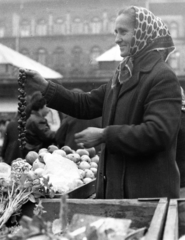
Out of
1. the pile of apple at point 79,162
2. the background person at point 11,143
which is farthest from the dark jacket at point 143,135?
the background person at point 11,143

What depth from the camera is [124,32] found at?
2.19 m

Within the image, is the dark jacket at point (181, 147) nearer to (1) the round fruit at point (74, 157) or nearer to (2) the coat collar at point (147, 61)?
(2) the coat collar at point (147, 61)

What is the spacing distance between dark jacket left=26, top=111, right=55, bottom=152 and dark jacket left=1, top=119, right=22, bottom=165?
0.89 feet

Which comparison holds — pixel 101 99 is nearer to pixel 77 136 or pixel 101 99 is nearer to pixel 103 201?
pixel 77 136

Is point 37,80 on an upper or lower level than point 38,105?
upper

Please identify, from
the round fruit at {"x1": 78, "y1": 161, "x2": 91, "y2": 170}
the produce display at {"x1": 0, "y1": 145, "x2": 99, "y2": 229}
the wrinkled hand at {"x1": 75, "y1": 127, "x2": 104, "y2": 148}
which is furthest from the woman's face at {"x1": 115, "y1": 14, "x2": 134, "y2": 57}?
the round fruit at {"x1": 78, "y1": 161, "x2": 91, "y2": 170}

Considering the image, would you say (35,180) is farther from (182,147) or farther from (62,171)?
(182,147)

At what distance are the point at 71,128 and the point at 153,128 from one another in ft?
10.6

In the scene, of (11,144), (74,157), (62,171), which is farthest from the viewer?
(11,144)

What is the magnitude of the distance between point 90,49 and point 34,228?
110 ft

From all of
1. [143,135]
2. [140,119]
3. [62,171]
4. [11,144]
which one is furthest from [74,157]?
[11,144]

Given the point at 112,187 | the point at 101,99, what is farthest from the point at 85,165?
the point at 112,187

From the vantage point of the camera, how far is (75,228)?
5.14 feet

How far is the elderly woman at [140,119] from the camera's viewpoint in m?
1.95
